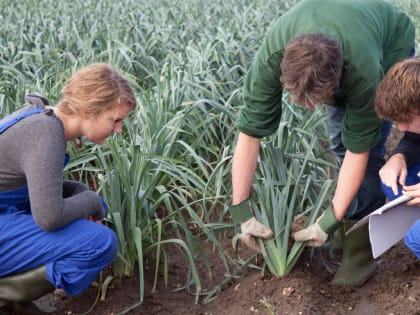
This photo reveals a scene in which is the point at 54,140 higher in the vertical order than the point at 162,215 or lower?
higher

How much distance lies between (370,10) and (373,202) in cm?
77

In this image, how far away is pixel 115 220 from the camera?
7.43ft

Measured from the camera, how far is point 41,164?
1.90 meters

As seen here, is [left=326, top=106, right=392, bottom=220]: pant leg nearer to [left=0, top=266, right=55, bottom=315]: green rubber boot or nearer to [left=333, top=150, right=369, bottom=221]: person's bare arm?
[left=333, top=150, right=369, bottom=221]: person's bare arm

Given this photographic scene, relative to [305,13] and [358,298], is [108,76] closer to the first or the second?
[305,13]

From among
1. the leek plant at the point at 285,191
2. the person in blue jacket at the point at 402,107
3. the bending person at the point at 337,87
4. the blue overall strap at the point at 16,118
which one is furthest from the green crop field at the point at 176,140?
the blue overall strap at the point at 16,118

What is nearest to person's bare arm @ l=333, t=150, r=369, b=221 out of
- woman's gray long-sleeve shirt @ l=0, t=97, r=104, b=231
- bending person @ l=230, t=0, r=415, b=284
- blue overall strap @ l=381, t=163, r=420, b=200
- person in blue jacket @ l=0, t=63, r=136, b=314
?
bending person @ l=230, t=0, r=415, b=284

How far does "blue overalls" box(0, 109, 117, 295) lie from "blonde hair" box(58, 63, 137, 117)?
116 millimetres

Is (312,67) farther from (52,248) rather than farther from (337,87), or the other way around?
(52,248)

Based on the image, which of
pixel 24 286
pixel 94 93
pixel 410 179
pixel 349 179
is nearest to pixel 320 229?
pixel 349 179

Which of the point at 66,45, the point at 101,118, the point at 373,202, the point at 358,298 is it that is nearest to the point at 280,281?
the point at 358,298

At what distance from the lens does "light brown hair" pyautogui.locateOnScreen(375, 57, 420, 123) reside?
1946 millimetres

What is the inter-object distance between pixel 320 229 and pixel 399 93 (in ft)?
1.86

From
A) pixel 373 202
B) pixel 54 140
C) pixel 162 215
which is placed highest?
pixel 54 140
